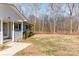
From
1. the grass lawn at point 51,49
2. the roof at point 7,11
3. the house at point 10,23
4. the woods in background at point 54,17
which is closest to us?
the grass lawn at point 51,49

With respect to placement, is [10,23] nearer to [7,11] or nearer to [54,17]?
[7,11]

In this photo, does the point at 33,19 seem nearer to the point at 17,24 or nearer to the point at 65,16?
the point at 65,16

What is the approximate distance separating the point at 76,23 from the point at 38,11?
7731 mm

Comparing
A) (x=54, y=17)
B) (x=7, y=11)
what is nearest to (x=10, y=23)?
(x=7, y=11)

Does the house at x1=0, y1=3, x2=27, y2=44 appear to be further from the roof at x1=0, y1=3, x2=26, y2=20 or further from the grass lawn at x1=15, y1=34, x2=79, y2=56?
the grass lawn at x1=15, y1=34, x2=79, y2=56

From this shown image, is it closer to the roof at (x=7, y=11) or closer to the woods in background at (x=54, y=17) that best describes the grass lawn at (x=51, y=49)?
the roof at (x=7, y=11)

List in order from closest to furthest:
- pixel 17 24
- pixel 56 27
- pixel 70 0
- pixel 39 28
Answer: pixel 70 0
pixel 17 24
pixel 39 28
pixel 56 27

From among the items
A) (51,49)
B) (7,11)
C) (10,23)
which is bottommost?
(51,49)

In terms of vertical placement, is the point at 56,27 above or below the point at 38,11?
below

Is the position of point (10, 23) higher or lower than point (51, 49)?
higher

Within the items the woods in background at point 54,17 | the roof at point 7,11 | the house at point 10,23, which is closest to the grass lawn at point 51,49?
the house at point 10,23

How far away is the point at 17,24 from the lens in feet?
82.8

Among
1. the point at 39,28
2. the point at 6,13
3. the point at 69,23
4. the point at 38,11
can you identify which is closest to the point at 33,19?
the point at 39,28

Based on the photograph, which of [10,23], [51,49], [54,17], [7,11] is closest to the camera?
[51,49]
